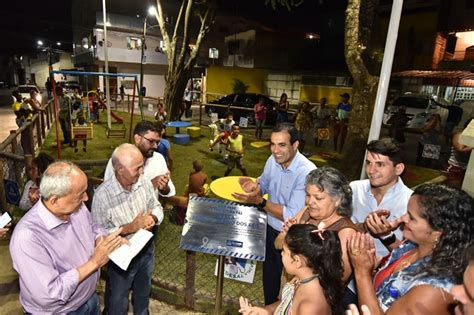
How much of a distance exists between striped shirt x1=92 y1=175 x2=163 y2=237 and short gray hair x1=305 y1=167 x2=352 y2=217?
1646 millimetres

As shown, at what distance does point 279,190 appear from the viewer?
3.31 meters

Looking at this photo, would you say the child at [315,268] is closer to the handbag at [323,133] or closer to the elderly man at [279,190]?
the elderly man at [279,190]

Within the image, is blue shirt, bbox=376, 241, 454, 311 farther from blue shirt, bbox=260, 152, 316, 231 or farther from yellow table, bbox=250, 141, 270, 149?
yellow table, bbox=250, 141, 270, 149

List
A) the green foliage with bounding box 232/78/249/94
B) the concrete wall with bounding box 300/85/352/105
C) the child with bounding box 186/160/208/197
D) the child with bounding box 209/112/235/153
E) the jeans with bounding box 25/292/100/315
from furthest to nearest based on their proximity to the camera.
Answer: the green foliage with bounding box 232/78/249/94 → the concrete wall with bounding box 300/85/352/105 → the child with bounding box 209/112/235/153 → the child with bounding box 186/160/208/197 → the jeans with bounding box 25/292/100/315

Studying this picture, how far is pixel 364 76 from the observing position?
6.23 m

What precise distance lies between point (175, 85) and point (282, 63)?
16.0m

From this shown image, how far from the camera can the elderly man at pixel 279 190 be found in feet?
10.1

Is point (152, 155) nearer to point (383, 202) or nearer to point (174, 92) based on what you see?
point (383, 202)

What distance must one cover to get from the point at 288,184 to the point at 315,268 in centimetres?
146

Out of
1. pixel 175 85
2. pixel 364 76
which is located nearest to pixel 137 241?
pixel 364 76

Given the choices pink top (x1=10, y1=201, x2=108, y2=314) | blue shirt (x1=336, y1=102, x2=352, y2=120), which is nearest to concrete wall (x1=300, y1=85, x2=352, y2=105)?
blue shirt (x1=336, y1=102, x2=352, y2=120)

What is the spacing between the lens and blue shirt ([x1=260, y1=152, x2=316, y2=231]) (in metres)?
3.04

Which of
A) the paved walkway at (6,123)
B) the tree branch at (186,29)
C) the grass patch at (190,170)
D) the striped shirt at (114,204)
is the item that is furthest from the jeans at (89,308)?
the tree branch at (186,29)

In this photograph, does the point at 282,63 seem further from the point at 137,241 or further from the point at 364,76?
the point at 137,241
